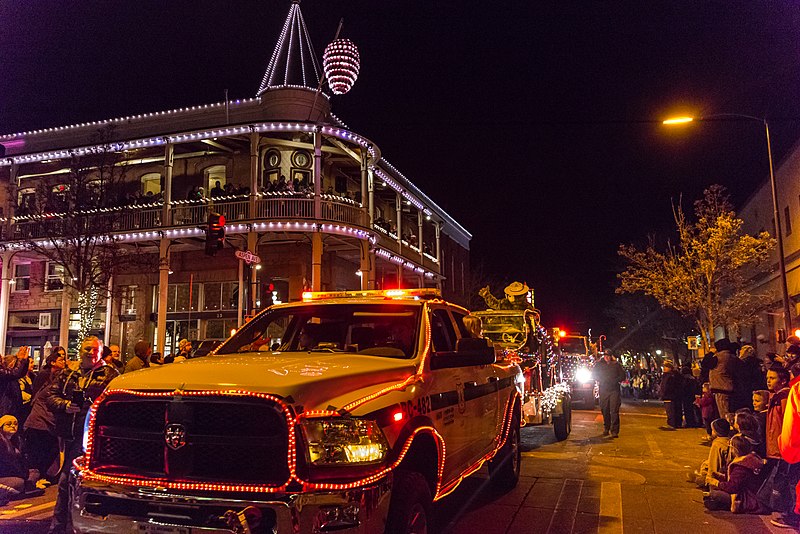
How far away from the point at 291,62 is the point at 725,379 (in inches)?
775

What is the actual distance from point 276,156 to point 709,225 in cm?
1802

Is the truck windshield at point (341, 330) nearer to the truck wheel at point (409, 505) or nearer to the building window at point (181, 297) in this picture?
the truck wheel at point (409, 505)

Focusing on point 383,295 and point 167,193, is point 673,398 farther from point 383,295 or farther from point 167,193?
point 167,193

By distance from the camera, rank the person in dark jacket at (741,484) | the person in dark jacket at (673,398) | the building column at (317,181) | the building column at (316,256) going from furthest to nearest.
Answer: the building column at (317,181)
the building column at (316,256)
the person in dark jacket at (673,398)
the person in dark jacket at (741,484)

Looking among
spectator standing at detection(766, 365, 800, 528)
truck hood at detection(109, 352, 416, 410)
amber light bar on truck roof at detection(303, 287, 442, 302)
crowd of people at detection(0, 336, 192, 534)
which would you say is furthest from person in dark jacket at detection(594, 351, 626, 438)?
truck hood at detection(109, 352, 416, 410)

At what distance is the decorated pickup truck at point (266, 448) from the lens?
10.8 ft

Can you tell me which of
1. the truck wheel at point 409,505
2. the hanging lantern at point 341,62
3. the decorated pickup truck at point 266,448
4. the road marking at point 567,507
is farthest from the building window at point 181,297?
the truck wheel at point 409,505

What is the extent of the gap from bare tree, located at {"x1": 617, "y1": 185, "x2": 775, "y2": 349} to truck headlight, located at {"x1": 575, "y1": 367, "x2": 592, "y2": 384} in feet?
28.8

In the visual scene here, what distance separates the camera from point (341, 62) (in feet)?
53.3

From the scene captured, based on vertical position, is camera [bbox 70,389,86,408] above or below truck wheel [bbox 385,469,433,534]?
above

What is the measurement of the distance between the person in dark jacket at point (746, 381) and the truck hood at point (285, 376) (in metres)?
7.55

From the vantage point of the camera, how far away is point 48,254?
66.1 ft

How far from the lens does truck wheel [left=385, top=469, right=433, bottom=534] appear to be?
369 centimetres

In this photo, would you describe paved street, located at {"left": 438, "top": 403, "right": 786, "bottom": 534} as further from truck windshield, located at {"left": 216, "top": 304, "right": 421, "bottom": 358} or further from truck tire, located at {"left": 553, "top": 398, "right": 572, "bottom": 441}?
truck windshield, located at {"left": 216, "top": 304, "right": 421, "bottom": 358}
